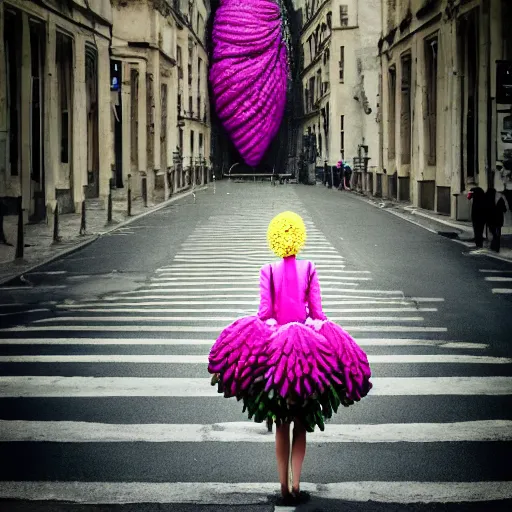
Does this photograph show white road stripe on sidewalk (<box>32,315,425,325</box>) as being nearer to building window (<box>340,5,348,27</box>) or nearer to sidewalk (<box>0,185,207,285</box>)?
sidewalk (<box>0,185,207,285</box>)

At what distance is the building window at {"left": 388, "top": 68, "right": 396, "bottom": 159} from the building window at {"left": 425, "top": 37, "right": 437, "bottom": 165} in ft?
24.1

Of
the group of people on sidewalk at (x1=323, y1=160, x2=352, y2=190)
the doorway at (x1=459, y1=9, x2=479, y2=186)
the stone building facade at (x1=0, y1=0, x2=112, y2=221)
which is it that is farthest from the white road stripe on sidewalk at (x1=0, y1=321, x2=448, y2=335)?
the group of people on sidewalk at (x1=323, y1=160, x2=352, y2=190)

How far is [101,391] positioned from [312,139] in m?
63.4

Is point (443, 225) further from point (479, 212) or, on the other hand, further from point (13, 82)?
point (13, 82)

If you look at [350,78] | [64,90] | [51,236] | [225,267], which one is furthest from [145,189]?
[350,78]

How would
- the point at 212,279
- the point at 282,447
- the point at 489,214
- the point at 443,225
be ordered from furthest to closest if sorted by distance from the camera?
1. the point at 443,225
2. the point at 489,214
3. the point at 212,279
4. the point at 282,447

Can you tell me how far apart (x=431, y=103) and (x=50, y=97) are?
1377 centimetres

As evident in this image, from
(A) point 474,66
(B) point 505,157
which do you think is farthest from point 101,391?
(A) point 474,66

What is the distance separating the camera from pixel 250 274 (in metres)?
17.5

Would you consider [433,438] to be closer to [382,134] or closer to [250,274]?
[250,274]

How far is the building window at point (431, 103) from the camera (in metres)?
34.9

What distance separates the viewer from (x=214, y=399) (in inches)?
319

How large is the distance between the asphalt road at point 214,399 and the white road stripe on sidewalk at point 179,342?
3 cm

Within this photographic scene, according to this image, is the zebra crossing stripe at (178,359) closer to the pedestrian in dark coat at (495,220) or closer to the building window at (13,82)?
the pedestrian in dark coat at (495,220)
